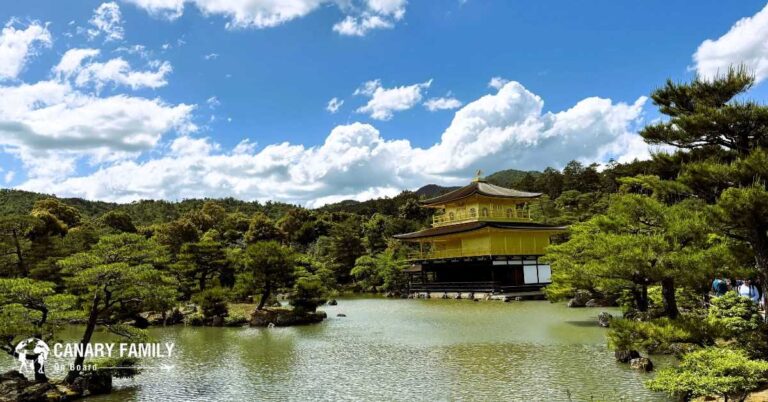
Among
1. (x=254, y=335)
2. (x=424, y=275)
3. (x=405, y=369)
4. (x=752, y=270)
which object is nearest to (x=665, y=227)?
(x=752, y=270)

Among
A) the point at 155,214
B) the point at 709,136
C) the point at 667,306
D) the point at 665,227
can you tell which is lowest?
the point at 667,306

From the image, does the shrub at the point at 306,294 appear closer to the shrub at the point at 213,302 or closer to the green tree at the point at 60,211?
the shrub at the point at 213,302

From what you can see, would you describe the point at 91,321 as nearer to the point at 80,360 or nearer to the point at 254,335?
the point at 80,360

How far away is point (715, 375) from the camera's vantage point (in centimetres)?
584

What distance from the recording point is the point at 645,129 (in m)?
7.29

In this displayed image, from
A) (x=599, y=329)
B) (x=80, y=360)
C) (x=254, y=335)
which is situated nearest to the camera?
(x=80, y=360)

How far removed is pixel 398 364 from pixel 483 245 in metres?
19.6

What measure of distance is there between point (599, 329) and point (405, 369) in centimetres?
673

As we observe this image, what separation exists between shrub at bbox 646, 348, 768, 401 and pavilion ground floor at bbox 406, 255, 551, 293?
2038 cm

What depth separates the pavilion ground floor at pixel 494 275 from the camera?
27.3 m

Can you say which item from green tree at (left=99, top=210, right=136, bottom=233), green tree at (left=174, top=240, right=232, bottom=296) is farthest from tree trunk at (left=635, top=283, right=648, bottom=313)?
green tree at (left=99, top=210, right=136, bottom=233)

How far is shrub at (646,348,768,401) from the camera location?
18.5ft

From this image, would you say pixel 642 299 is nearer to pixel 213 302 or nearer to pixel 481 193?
pixel 213 302

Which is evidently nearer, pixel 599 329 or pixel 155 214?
pixel 599 329
